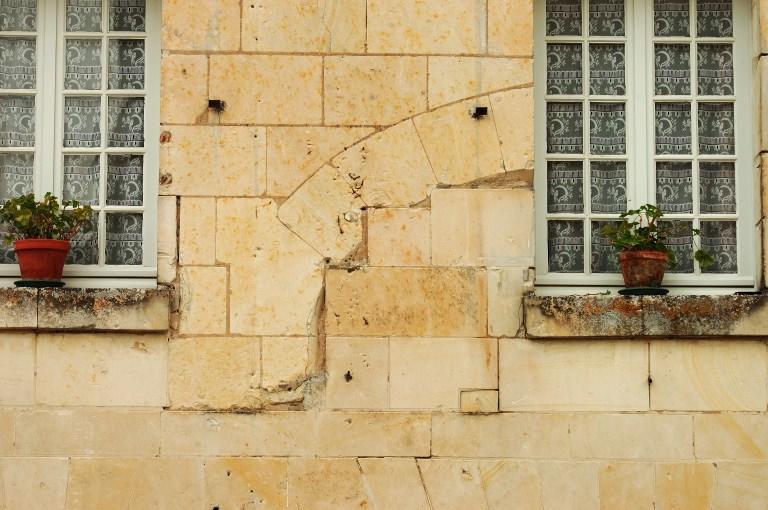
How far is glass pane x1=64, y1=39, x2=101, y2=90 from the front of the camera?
275 inches

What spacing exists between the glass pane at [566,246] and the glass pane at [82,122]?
2.73m

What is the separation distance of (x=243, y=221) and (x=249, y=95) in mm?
717

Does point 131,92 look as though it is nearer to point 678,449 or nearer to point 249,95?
point 249,95

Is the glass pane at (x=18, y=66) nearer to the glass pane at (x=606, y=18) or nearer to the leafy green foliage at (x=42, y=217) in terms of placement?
the leafy green foliage at (x=42, y=217)

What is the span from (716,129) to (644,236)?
2.85 ft

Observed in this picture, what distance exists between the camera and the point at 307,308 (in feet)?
21.5

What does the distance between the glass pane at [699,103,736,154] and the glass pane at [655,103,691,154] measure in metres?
0.08

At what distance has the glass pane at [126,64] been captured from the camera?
6.98m

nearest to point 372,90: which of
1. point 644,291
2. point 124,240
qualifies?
point 124,240

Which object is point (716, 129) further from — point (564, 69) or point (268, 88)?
point (268, 88)

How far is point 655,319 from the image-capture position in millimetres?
6484

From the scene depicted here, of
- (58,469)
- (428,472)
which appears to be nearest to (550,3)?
(428,472)

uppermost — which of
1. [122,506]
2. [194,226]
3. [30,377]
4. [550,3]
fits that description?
[550,3]

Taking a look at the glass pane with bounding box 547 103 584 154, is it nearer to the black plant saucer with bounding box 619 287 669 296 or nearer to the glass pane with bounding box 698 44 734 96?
the glass pane with bounding box 698 44 734 96
